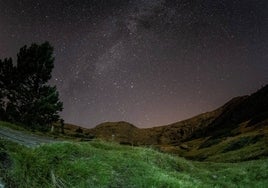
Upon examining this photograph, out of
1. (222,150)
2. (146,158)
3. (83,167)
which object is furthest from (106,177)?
(222,150)

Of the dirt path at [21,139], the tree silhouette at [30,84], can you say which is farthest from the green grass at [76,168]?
the tree silhouette at [30,84]

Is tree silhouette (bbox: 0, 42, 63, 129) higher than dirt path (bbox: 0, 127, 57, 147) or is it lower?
higher

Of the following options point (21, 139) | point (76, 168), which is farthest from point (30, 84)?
point (76, 168)

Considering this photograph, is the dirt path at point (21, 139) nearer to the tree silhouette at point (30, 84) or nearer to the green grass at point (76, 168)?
the green grass at point (76, 168)

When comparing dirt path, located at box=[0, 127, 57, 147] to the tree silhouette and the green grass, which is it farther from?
the tree silhouette

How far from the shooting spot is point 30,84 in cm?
6594

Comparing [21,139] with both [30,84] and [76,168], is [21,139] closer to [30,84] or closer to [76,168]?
[76,168]

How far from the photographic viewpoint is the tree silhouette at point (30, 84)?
6444cm

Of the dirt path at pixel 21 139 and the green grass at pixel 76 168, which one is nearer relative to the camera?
the green grass at pixel 76 168

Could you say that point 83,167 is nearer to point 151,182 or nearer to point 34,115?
point 151,182

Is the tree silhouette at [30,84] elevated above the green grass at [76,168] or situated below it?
above

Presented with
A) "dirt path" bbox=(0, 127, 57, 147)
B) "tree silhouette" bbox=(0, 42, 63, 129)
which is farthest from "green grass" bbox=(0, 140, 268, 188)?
"tree silhouette" bbox=(0, 42, 63, 129)

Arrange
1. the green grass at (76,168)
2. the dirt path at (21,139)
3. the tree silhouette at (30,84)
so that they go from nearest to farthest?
the green grass at (76,168) < the dirt path at (21,139) < the tree silhouette at (30,84)

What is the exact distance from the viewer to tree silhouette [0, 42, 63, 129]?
64438 millimetres
